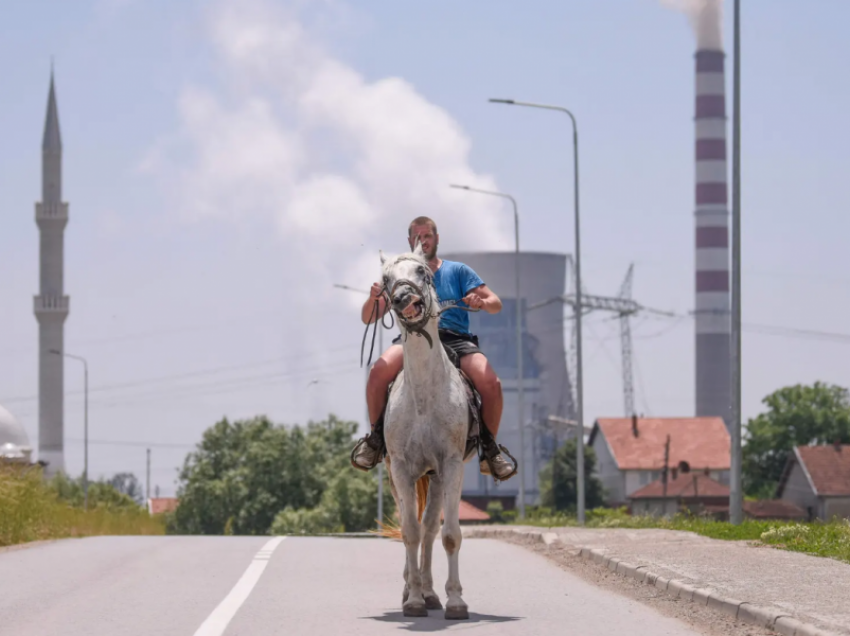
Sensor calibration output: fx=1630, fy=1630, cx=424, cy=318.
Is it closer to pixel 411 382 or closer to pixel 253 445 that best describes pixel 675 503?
pixel 253 445

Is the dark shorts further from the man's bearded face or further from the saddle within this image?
the man's bearded face

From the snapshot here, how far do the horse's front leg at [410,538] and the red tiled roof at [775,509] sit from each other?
249ft

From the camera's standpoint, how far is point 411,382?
453 inches

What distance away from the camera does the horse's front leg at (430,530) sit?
467 inches

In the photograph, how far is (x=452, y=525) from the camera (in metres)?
11.5

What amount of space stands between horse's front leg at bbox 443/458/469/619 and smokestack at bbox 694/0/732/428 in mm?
120943

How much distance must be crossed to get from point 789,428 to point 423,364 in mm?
102880

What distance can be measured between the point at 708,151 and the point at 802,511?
46.4 m

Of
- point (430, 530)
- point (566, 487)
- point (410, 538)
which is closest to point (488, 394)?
point (430, 530)

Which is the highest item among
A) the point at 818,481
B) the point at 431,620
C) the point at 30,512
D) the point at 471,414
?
the point at 471,414

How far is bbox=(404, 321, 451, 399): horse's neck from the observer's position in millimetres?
11359

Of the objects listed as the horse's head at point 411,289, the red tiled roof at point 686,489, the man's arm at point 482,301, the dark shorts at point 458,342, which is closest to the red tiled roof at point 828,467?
the red tiled roof at point 686,489

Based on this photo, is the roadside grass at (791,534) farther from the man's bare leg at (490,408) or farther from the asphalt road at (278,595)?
the man's bare leg at (490,408)

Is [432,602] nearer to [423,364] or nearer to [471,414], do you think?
[471,414]
